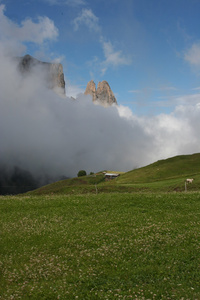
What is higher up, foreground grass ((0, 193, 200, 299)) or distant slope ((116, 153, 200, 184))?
distant slope ((116, 153, 200, 184))

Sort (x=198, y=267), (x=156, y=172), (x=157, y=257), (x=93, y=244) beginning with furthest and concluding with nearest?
(x=156, y=172) → (x=93, y=244) → (x=157, y=257) → (x=198, y=267)

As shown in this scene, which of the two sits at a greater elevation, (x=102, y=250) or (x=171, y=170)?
(x=171, y=170)

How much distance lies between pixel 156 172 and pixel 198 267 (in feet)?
342

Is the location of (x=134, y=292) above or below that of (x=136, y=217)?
below

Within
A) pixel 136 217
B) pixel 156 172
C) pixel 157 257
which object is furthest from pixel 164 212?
pixel 156 172

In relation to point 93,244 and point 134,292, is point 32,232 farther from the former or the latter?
point 134,292

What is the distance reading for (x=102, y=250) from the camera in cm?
1670

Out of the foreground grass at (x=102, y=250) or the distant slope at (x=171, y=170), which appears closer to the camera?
the foreground grass at (x=102, y=250)

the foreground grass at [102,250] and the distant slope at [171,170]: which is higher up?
the distant slope at [171,170]

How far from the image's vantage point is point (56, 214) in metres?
25.3

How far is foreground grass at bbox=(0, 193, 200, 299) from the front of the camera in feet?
40.7

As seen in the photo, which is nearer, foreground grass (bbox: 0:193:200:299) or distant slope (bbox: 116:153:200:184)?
foreground grass (bbox: 0:193:200:299)

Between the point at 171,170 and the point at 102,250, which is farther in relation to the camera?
the point at 171,170

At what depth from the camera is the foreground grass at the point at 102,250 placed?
40.7ft
